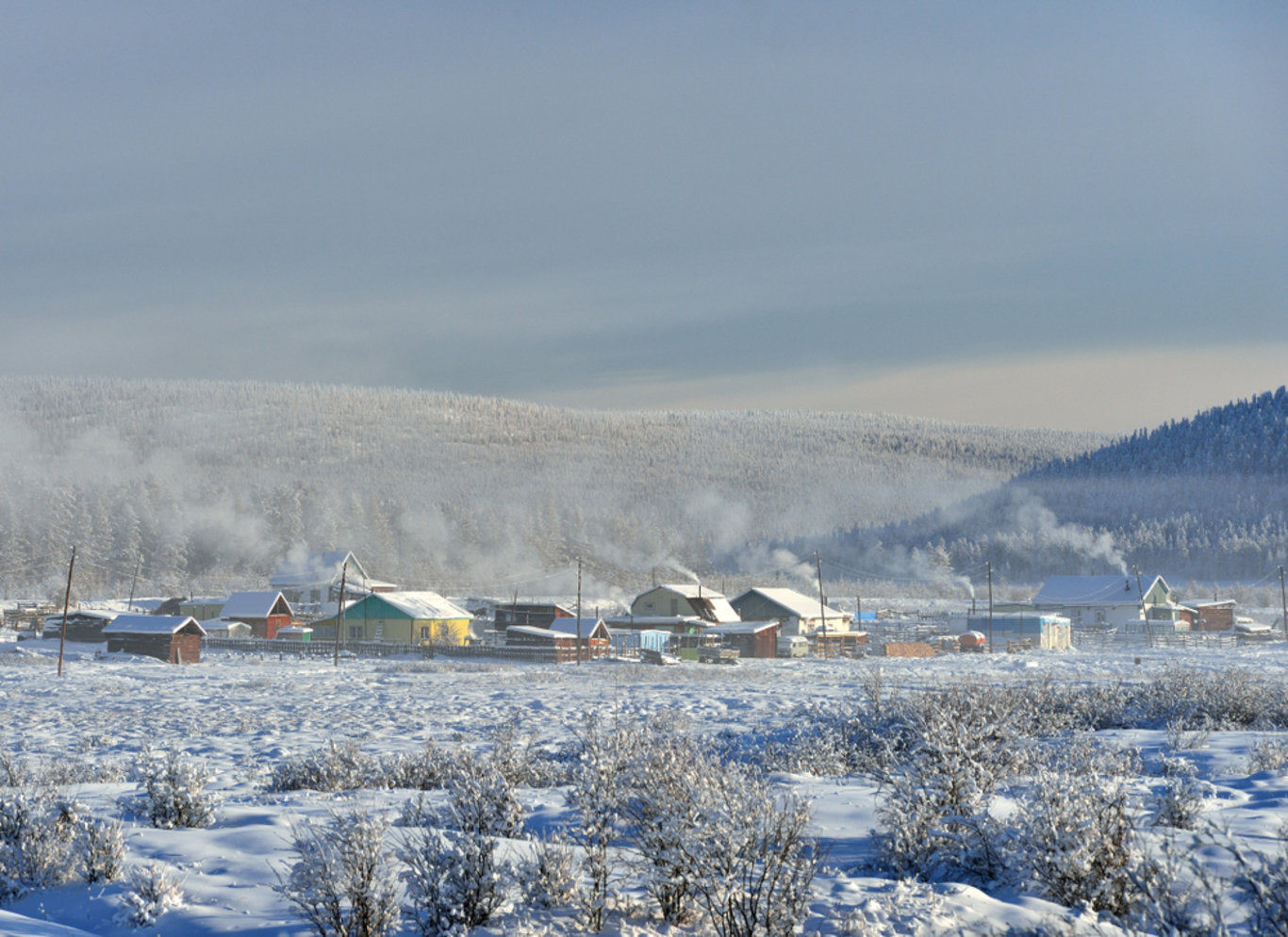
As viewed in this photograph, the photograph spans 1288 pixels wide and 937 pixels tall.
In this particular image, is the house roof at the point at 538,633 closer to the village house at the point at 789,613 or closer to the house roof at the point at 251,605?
the village house at the point at 789,613

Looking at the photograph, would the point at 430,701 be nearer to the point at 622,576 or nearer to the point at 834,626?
the point at 834,626

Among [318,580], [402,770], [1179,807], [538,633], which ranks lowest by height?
[538,633]

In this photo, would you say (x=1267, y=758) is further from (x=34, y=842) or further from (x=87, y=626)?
(x=87, y=626)

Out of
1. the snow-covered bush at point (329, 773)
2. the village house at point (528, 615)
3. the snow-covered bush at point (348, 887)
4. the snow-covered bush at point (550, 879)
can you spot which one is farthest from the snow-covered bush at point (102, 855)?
the village house at point (528, 615)

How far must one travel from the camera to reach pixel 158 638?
5116cm

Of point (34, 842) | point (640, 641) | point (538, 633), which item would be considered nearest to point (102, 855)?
point (34, 842)

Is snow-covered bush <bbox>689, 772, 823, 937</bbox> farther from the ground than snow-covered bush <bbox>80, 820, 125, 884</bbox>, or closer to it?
farther from the ground

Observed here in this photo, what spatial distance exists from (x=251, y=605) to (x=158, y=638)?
68.5ft

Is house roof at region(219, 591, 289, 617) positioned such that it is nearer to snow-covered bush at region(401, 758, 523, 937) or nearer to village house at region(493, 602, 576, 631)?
village house at region(493, 602, 576, 631)

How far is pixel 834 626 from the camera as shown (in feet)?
232

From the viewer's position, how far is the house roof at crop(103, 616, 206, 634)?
5106 cm

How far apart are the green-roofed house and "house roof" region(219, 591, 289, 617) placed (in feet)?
21.8

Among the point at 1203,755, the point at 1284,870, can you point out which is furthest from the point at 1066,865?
the point at 1203,755

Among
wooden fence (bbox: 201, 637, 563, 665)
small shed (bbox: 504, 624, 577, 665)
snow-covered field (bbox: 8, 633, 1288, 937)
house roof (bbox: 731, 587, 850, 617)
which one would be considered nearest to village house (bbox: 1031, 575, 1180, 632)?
house roof (bbox: 731, 587, 850, 617)
